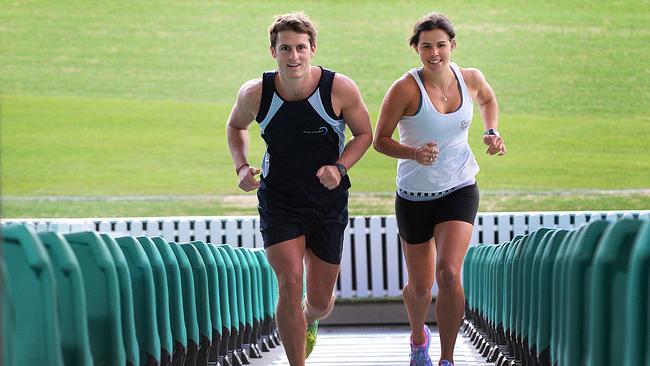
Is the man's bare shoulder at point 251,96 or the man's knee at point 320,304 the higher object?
the man's bare shoulder at point 251,96

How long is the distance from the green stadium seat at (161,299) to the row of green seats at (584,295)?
3.71ft

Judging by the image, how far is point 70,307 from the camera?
279 centimetres

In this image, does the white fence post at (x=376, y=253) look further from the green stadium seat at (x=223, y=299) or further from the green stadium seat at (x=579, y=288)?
the green stadium seat at (x=579, y=288)

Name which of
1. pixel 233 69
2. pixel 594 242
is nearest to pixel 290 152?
pixel 594 242

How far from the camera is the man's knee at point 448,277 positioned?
5230mm

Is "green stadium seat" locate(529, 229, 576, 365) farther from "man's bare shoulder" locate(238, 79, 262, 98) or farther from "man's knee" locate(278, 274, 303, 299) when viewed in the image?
"man's bare shoulder" locate(238, 79, 262, 98)

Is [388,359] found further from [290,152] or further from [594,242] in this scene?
[594,242]

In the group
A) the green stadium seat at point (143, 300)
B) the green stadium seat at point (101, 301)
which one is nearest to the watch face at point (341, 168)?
the green stadium seat at point (143, 300)

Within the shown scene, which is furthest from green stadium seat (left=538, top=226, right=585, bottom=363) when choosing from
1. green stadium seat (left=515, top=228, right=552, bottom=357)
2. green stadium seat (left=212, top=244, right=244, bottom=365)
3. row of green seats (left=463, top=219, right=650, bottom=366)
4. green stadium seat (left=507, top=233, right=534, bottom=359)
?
green stadium seat (left=212, top=244, right=244, bottom=365)

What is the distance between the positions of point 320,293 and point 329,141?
0.79m

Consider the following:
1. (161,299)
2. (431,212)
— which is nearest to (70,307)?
(161,299)

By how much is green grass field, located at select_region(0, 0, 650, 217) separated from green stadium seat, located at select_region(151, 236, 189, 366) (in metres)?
28.2

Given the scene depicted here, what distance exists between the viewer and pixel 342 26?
1533 inches

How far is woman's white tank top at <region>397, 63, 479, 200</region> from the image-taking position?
5297 mm
